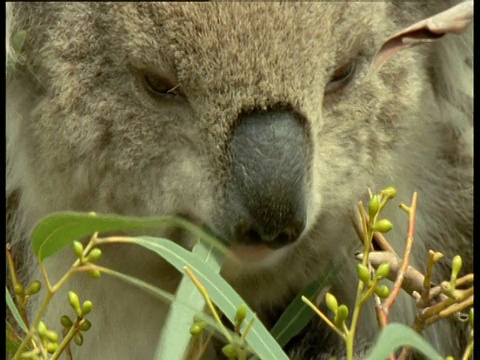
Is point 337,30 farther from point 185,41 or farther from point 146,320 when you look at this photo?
point 146,320

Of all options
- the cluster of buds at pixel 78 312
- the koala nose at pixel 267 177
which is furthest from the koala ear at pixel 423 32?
the cluster of buds at pixel 78 312

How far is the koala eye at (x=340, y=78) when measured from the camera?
150 centimetres

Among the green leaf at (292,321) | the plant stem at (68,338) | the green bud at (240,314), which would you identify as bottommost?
the green leaf at (292,321)

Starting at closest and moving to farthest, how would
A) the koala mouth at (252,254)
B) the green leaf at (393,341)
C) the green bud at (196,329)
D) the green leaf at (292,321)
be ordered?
1. the green leaf at (393,341)
2. the green bud at (196,329)
3. the koala mouth at (252,254)
4. the green leaf at (292,321)

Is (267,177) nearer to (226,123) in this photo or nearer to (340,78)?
(226,123)

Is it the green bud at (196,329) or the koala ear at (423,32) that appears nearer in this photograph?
the green bud at (196,329)

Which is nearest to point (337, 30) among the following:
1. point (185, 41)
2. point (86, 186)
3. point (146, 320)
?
point (185, 41)

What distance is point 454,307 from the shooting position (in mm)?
1326

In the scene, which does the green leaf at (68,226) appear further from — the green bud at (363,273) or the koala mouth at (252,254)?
the green bud at (363,273)

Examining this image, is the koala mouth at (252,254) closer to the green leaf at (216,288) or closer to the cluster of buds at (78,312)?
the green leaf at (216,288)

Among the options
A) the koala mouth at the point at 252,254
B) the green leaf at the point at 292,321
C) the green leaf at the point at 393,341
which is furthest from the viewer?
the green leaf at the point at 292,321

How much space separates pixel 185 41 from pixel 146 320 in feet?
2.22

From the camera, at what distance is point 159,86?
1.46m

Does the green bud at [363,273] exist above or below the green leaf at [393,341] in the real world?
above
